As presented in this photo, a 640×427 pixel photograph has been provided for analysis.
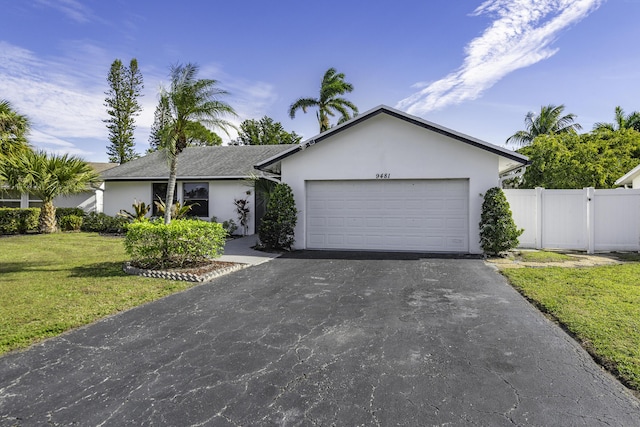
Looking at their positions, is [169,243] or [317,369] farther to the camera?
[169,243]

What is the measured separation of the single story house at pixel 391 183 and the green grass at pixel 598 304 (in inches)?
133

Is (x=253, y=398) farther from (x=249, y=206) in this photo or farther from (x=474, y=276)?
(x=249, y=206)

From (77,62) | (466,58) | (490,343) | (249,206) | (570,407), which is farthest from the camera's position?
(249,206)

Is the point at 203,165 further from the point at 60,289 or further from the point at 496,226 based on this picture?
the point at 496,226

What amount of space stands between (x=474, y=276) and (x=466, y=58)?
349 inches

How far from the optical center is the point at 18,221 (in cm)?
1609

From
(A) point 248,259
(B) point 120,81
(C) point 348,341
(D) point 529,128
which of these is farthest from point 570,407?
(B) point 120,81

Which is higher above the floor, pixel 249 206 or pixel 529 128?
pixel 529 128

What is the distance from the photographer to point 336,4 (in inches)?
451

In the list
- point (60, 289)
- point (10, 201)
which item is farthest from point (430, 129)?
point (10, 201)

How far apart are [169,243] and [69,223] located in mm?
12408

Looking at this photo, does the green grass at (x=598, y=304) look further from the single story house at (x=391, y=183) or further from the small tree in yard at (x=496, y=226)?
the single story house at (x=391, y=183)

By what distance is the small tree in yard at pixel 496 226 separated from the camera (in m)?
10.1

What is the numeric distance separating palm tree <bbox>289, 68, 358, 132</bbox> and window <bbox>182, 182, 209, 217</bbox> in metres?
12.4
